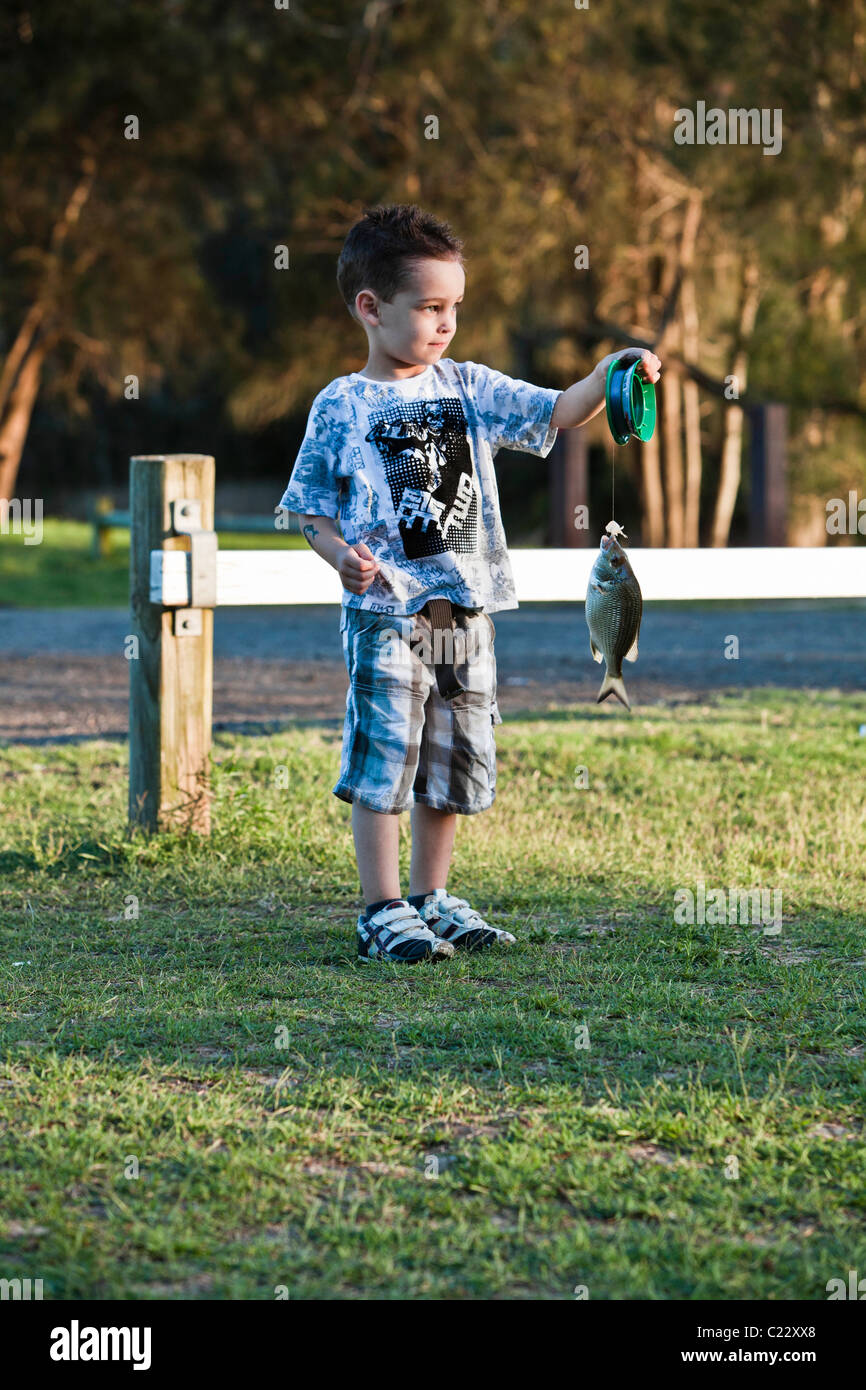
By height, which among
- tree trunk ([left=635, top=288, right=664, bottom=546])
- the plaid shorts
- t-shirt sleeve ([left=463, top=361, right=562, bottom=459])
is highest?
tree trunk ([left=635, top=288, right=664, bottom=546])

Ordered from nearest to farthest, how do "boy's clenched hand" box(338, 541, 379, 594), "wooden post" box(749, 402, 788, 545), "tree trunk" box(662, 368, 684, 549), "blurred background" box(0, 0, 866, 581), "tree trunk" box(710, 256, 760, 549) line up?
"boy's clenched hand" box(338, 541, 379, 594) < "wooden post" box(749, 402, 788, 545) < "blurred background" box(0, 0, 866, 581) < "tree trunk" box(710, 256, 760, 549) < "tree trunk" box(662, 368, 684, 549)

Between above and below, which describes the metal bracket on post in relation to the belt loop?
above

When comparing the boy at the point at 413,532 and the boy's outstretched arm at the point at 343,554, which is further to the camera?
the boy at the point at 413,532

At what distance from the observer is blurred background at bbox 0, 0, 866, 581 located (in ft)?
69.8

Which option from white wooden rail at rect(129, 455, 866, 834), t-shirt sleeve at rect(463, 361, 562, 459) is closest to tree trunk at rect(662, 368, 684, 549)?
white wooden rail at rect(129, 455, 866, 834)

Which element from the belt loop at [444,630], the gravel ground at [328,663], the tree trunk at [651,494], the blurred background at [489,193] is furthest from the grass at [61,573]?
the belt loop at [444,630]

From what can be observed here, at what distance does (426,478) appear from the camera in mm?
4047

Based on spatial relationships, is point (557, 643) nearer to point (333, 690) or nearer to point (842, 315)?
point (333, 690)

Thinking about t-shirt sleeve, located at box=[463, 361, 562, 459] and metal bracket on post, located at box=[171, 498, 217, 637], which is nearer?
t-shirt sleeve, located at box=[463, 361, 562, 459]

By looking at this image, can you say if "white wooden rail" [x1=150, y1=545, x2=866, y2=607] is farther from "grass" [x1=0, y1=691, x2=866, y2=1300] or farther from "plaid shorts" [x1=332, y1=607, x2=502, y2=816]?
"plaid shorts" [x1=332, y1=607, x2=502, y2=816]

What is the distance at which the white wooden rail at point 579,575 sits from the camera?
5.38 m

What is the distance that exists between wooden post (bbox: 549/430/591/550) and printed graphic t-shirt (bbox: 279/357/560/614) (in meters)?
12.4

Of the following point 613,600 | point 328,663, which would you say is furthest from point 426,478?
point 328,663

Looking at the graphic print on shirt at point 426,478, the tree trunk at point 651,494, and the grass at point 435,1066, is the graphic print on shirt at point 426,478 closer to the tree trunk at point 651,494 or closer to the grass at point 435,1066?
the grass at point 435,1066
